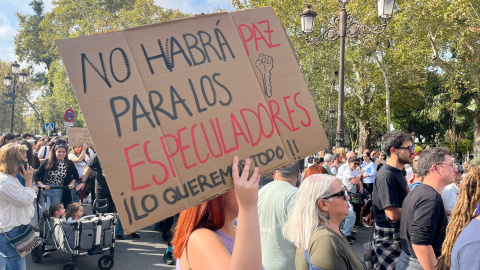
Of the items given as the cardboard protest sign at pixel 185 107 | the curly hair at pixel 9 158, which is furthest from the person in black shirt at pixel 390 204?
the curly hair at pixel 9 158

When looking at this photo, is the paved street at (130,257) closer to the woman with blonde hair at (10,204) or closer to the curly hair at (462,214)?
the woman with blonde hair at (10,204)

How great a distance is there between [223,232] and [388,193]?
2.45 metres

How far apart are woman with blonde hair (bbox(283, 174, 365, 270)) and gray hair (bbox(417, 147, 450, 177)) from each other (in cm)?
113

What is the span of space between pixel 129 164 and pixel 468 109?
34.7 metres

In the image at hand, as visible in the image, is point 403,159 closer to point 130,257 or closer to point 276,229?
point 276,229

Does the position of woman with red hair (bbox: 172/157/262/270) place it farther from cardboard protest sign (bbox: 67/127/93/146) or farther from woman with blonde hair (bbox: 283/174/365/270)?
cardboard protest sign (bbox: 67/127/93/146)

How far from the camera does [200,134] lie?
5.16 feet

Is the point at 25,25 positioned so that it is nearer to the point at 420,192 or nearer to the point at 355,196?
the point at 355,196

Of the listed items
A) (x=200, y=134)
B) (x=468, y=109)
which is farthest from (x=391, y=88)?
(x=200, y=134)

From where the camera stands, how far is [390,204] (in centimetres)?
350

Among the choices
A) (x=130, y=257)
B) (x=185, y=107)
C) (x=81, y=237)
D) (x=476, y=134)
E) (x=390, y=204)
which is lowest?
(x=476, y=134)

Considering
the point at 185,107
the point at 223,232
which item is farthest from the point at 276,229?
the point at 185,107

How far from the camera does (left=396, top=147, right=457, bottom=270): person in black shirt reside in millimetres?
2791

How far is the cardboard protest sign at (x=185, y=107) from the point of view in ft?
4.76
